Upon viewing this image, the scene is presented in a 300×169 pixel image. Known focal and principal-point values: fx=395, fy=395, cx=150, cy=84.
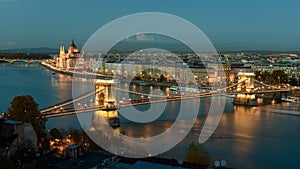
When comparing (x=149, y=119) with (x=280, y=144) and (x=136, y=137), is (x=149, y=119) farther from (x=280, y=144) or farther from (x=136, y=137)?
(x=280, y=144)

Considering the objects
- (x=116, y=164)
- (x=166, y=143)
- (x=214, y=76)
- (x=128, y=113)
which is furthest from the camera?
(x=214, y=76)

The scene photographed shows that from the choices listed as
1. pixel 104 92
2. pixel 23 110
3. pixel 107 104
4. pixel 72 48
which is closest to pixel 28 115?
pixel 23 110

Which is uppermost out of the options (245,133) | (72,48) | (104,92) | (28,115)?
(72,48)

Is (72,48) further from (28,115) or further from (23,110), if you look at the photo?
(28,115)

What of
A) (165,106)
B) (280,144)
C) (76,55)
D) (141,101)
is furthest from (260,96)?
(76,55)

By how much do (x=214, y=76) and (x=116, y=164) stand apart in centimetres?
1131

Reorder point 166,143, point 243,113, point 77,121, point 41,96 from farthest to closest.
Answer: point 41,96, point 243,113, point 77,121, point 166,143

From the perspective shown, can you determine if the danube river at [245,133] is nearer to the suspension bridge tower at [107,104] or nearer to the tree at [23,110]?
the suspension bridge tower at [107,104]

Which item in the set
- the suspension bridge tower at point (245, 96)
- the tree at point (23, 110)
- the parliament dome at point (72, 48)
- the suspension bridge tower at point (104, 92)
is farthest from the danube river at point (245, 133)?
the parliament dome at point (72, 48)

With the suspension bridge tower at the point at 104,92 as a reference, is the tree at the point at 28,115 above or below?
below

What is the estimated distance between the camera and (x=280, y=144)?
481 centimetres

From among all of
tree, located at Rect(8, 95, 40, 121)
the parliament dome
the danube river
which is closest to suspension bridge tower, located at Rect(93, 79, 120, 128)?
the danube river

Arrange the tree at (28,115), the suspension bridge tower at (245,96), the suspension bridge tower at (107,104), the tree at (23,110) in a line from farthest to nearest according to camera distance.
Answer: the suspension bridge tower at (245,96)
the suspension bridge tower at (107,104)
the tree at (23,110)
the tree at (28,115)

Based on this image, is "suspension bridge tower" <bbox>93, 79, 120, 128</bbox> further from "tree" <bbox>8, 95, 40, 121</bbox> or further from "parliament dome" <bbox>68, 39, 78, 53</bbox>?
"parliament dome" <bbox>68, 39, 78, 53</bbox>
